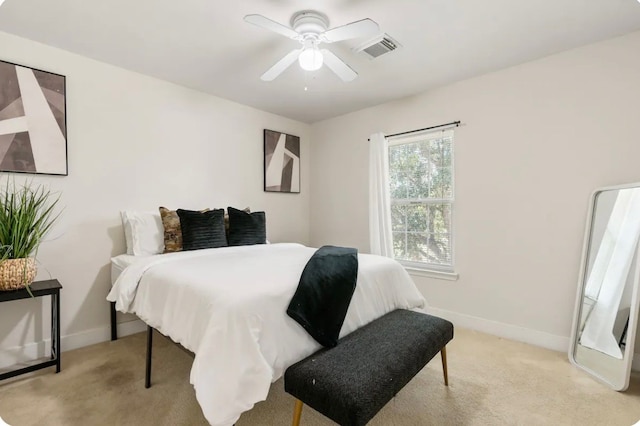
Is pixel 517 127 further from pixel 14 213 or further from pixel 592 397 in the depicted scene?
pixel 14 213

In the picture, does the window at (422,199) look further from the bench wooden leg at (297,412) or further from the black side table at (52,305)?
the black side table at (52,305)

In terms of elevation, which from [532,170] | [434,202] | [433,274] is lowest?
[433,274]

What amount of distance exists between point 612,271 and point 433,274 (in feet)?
4.54

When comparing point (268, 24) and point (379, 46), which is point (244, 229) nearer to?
point (268, 24)

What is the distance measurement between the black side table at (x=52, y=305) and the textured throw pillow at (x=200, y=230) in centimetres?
89

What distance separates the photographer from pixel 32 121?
2.25m

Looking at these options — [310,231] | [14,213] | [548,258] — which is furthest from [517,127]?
[14,213]

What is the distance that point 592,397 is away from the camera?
183 cm

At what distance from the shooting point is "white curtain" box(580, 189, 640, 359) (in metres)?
2.06

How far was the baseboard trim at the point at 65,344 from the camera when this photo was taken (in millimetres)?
2188

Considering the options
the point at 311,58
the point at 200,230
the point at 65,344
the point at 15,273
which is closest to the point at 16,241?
the point at 15,273

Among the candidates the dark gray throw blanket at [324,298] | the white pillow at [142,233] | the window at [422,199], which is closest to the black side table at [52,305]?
the white pillow at [142,233]

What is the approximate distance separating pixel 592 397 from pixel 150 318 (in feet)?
8.96

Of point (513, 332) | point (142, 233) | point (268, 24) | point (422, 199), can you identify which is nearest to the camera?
point (268, 24)
